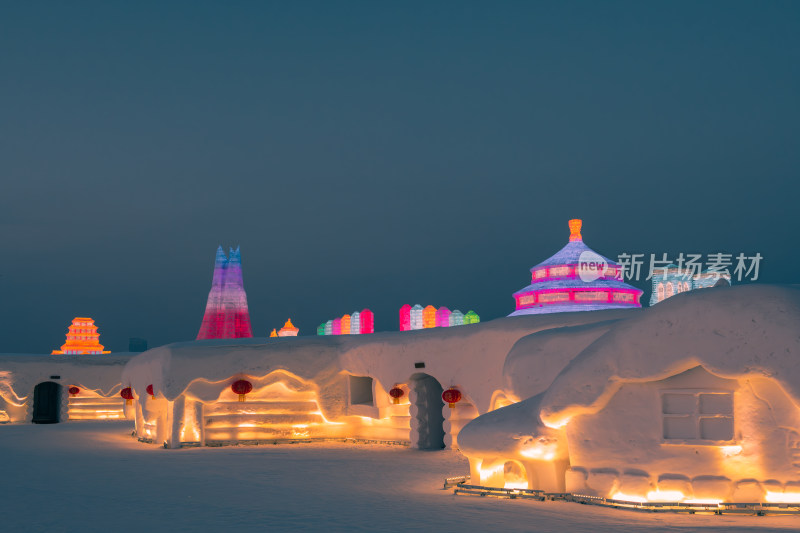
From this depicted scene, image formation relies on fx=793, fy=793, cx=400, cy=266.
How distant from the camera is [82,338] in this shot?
4256 centimetres

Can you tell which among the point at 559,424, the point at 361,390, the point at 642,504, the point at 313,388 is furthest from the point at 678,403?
the point at 313,388

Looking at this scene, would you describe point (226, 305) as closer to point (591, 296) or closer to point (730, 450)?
point (591, 296)

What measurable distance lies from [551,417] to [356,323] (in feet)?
50.0

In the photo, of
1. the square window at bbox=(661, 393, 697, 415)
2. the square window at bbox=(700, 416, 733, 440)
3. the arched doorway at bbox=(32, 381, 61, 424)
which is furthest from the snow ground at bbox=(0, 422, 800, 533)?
the arched doorway at bbox=(32, 381, 61, 424)

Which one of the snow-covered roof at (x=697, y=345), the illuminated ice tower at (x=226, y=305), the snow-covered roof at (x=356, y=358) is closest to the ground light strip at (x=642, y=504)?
the snow-covered roof at (x=697, y=345)

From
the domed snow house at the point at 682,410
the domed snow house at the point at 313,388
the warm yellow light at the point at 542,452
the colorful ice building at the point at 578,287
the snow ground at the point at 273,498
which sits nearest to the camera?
the snow ground at the point at 273,498

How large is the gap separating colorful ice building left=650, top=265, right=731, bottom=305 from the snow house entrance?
29.1 ft

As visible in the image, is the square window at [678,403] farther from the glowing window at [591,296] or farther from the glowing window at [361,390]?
the glowing window at [591,296]

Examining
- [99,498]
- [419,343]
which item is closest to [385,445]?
[419,343]

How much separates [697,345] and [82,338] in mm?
37859

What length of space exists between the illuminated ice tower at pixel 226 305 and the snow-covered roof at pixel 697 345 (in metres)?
16.2

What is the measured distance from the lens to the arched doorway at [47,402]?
3603 centimetres

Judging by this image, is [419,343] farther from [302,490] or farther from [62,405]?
[62,405]

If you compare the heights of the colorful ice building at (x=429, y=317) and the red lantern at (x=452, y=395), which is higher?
the colorful ice building at (x=429, y=317)
